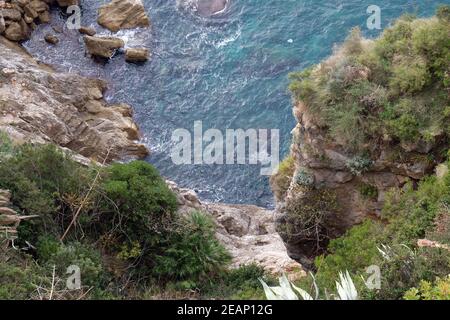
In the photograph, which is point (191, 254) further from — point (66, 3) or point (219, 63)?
point (66, 3)

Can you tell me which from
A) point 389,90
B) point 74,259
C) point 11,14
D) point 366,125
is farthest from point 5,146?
point 11,14

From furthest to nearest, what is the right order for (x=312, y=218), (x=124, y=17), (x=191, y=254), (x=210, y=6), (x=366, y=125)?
(x=210, y=6) < (x=124, y=17) < (x=312, y=218) < (x=366, y=125) < (x=191, y=254)

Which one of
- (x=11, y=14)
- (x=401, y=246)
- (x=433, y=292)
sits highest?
(x=11, y=14)

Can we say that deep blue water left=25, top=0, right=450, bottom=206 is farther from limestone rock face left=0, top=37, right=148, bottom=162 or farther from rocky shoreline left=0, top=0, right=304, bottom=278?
limestone rock face left=0, top=37, right=148, bottom=162

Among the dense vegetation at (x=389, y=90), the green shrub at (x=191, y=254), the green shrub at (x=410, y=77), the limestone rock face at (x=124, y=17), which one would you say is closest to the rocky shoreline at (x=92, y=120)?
the limestone rock face at (x=124, y=17)

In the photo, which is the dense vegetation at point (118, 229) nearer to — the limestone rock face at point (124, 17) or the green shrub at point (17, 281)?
the green shrub at point (17, 281)
